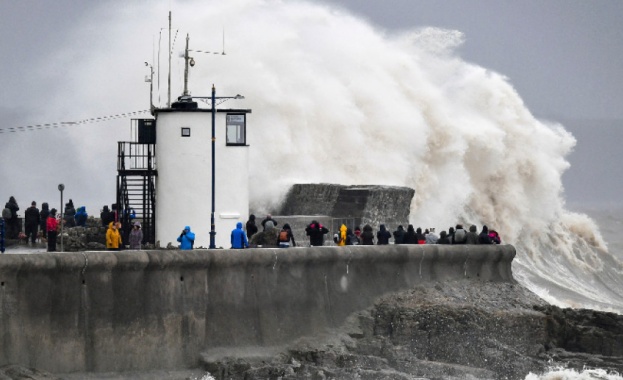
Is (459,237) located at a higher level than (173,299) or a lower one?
higher

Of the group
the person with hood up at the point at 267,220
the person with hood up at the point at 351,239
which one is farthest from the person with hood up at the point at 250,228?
the person with hood up at the point at 351,239

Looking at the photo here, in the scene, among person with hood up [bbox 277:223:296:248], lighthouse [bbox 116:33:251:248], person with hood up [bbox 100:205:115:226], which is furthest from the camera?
person with hood up [bbox 100:205:115:226]

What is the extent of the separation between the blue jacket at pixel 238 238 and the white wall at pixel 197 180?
51.7 inches

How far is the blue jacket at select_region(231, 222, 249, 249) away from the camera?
21.4 meters

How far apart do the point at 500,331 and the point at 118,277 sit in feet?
19.9

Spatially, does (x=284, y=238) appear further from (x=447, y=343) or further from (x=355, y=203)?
(x=355, y=203)

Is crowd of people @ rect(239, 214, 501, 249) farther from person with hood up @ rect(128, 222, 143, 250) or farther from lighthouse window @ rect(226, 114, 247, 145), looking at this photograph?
person with hood up @ rect(128, 222, 143, 250)

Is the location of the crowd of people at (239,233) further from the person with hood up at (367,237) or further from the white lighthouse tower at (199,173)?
the white lighthouse tower at (199,173)

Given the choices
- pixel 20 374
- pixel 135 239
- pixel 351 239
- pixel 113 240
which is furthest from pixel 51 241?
pixel 351 239

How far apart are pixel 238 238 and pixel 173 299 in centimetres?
208

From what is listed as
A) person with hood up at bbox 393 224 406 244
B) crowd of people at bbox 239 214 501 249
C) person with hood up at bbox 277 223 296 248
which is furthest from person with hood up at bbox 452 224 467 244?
person with hood up at bbox 277 223 296 248

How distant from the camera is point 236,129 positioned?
23.3m

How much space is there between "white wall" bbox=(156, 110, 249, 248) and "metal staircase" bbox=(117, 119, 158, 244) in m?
0.63

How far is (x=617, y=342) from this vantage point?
2361 centimetres
